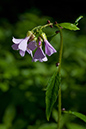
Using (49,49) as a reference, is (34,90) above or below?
below

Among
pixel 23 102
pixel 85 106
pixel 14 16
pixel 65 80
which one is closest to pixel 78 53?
pixel 65 80

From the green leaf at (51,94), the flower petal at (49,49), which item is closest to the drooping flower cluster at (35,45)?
the flower petal at (49,49)

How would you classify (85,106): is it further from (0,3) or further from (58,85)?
(0,3)

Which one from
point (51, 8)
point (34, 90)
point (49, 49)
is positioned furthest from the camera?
point (51, 8)

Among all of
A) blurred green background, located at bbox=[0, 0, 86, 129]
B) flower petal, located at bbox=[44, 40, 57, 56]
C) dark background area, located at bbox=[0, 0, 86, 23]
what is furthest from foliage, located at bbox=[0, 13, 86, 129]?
dark background area, located at bbox=[0, 0, 86, 23]

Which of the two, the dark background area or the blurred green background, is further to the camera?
the dark background area

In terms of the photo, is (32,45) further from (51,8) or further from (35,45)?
(51,8)

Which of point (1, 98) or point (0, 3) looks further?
point (0, 3)

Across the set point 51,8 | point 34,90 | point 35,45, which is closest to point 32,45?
point 35,45

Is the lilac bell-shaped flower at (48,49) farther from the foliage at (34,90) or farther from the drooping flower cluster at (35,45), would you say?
the foliage at (34,90)

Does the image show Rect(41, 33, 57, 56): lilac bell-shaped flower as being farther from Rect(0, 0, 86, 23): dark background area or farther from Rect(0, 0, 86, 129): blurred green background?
Rect(0, 0, 86, 23): dark background area

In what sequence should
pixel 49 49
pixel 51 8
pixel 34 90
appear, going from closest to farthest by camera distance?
1. pixel 49 49
2. pixel 34 90
3. pixel 51 8
